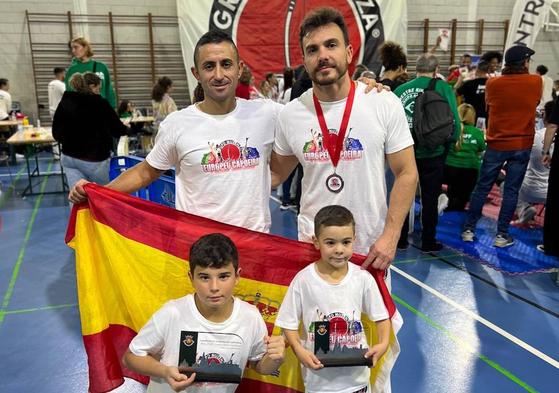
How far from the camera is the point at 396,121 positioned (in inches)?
83.5

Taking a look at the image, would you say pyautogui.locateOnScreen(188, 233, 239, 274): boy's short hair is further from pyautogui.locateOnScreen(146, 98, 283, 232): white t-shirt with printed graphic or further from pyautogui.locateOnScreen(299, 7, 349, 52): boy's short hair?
pyautogui.locateOnScreen(299, 7, 349, 52): boy's short hair

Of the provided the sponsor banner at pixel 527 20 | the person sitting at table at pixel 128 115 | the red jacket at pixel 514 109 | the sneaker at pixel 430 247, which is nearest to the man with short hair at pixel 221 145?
the sneaker at pixel 430 247

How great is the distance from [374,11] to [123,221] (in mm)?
12197

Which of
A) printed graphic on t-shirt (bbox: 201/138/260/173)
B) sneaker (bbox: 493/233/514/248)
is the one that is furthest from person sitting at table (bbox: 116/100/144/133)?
printed graphic on t-shirt (bbox: 201/138/260/173)

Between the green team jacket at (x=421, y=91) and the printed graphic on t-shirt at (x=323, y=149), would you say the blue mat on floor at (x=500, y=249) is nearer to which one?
the green team jacket at (x=421, y=91)

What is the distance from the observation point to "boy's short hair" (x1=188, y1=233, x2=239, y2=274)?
6.08 feet

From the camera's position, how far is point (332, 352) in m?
1.92

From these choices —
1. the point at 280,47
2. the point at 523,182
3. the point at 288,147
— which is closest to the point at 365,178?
the point at 288,147

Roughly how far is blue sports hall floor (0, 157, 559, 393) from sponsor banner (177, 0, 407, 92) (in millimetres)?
7985

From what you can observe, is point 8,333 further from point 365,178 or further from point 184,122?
point 365,178

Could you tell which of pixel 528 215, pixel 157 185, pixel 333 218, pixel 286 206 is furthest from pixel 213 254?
pixel 528 215

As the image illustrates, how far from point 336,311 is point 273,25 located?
37.8 ft

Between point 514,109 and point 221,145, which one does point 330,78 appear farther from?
point 514,109

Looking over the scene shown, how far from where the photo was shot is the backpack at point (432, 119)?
4.80 meters
